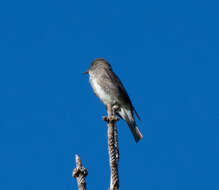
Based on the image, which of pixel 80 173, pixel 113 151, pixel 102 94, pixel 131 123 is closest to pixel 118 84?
pixel 102 94

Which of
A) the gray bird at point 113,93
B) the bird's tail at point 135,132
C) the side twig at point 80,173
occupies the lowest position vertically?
the side twig at point 80,173

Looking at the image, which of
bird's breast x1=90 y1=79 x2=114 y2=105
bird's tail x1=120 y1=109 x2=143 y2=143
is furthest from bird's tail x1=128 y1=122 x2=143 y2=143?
bird's breast x1=90 y1=79 x2=114 y2=105

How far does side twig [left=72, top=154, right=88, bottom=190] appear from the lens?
2.20m

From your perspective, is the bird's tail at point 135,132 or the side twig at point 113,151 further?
the bird's tail at point 135,132

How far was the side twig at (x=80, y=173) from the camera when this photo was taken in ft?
7.23

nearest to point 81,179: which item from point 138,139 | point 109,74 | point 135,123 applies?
point 138,139

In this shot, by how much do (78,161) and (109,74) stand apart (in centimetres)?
514

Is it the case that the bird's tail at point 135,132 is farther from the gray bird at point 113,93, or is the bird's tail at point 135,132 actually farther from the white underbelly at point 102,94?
the white underbelly at point 102,94

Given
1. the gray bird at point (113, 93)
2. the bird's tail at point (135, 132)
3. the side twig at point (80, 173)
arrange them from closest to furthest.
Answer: the side twig at point (80, 173) → the bird's tail at point (135, 132) → the gray bird at point (113, 93)

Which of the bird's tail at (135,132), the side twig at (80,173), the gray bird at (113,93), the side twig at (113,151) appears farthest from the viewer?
the gray bird at (113,93)

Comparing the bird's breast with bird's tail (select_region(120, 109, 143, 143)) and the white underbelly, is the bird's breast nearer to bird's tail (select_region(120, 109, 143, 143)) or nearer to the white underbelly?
the white underbelly

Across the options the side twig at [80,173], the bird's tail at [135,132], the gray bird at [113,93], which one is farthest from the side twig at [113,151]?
the gray bird at [113,93]

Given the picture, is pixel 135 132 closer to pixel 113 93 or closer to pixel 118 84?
pixel 113 93

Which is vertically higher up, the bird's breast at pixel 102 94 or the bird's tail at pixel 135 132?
the bird's breast at pixel 102 94
